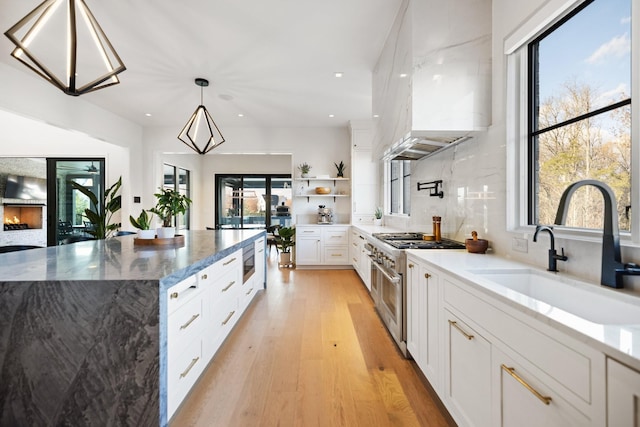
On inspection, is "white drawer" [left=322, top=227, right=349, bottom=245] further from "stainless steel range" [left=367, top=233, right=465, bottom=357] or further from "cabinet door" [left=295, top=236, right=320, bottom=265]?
"stainless steel range" [left=367, top=233, right=465, bottom=357]

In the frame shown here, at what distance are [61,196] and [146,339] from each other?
21.0ft

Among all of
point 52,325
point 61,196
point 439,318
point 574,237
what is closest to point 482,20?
point 574,237

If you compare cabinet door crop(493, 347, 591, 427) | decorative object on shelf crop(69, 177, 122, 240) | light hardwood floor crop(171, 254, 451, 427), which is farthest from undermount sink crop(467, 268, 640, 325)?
decorative object on shelf crop(69, 177, 122, 240)

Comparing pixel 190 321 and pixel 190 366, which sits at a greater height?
pixel 190 321

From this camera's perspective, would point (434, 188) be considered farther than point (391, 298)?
Yes

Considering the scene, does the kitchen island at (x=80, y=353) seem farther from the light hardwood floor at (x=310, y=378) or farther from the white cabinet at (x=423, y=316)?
the white cabinet at (x=423, y=316)

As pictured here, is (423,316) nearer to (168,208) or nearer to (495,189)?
(495,189)

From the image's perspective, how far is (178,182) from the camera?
7.23 meters

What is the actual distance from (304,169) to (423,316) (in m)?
4.36

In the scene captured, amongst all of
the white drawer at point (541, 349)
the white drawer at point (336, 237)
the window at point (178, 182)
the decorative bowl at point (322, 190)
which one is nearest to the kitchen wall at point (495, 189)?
the white drawer at point (541, 349)

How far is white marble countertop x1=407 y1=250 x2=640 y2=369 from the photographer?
Result: 65 cm

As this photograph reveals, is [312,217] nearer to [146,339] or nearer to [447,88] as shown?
[447,88]

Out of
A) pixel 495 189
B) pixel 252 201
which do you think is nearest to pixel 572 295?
pixel 495 189

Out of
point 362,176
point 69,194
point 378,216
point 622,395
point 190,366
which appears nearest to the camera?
point 622,395
